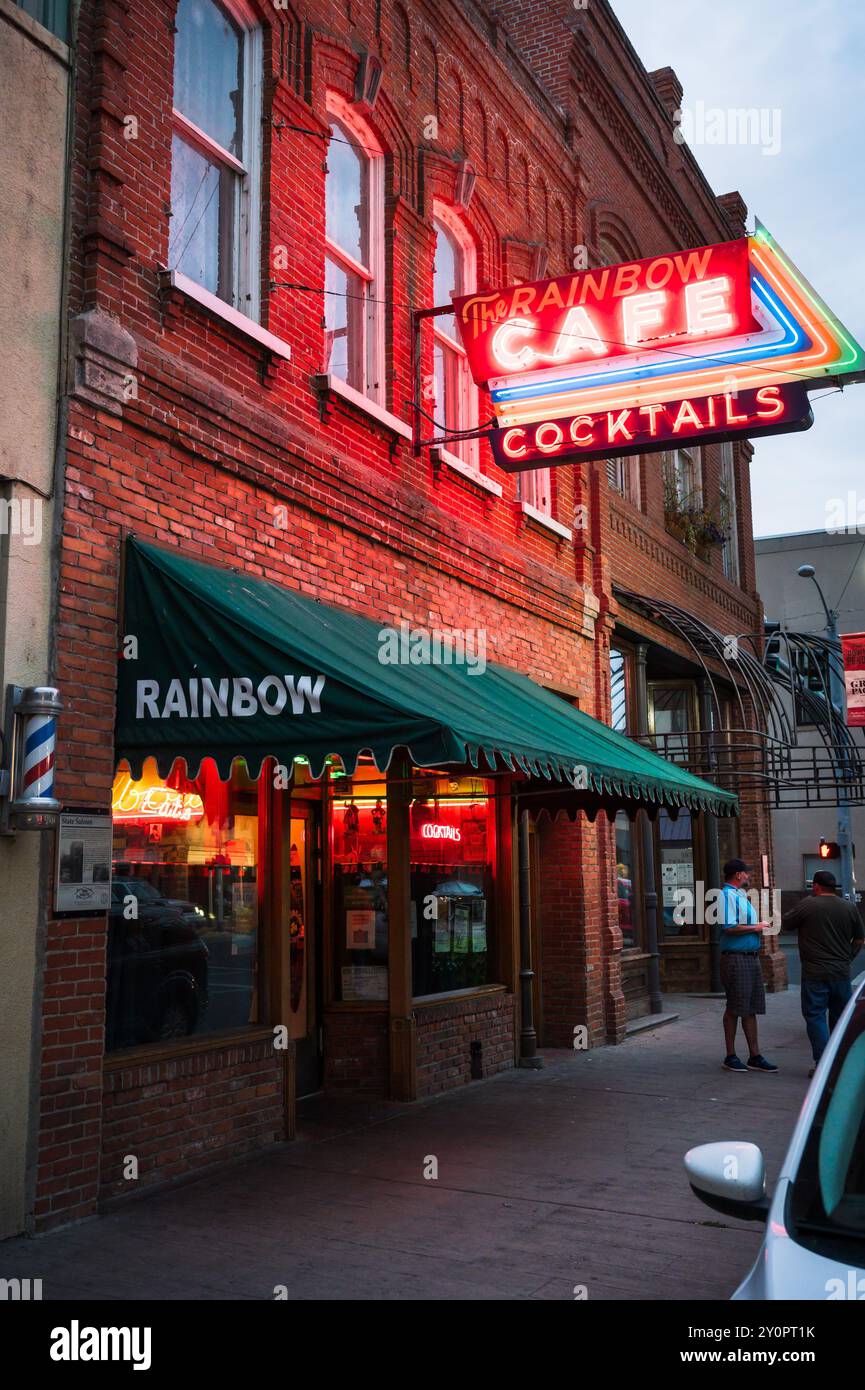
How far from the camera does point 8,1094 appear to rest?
5.88 metres

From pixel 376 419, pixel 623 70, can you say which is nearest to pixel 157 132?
pixel 376 419

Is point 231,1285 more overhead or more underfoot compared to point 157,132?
more underfoot

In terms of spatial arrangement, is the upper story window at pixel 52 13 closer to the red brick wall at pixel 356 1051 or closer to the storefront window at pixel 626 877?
the red brick wall at pixel 356 1051

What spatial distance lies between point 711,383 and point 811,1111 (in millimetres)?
6991

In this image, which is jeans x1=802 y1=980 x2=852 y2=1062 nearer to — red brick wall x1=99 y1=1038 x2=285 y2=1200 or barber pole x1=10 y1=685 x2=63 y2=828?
red brick wall x1=99 y1=1038 x2=285 y2=1200

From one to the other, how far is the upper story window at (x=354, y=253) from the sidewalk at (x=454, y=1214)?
19.1 ft

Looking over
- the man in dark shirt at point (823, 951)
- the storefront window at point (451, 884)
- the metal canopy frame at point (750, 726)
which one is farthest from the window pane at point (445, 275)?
the man in dark shirt at point (823, 951)

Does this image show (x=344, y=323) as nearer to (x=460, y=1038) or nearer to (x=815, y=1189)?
(x=460, y=1038)

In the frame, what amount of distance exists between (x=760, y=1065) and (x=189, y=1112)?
5.82 meters

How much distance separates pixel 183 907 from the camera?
7.60m

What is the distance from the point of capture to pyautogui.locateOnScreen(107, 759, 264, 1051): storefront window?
7.08m

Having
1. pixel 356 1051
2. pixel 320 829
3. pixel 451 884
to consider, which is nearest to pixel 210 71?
pixel 320 829

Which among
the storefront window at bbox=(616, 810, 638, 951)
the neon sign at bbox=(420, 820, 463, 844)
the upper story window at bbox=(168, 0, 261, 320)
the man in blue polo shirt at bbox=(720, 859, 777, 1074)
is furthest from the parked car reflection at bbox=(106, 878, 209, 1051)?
the storefront window at bbox=(616, 810, 638, 951)

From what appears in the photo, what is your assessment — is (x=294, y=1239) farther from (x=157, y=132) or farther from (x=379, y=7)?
(x=379, y=7)
